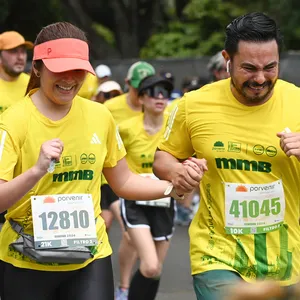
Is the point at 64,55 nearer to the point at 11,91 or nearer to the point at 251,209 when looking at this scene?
the point at 251,209

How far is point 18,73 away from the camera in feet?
28.4

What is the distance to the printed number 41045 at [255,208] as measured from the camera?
172 inches

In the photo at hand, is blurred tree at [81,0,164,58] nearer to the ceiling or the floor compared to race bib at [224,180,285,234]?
nearer to the floor

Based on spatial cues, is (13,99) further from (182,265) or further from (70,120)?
(70,120)

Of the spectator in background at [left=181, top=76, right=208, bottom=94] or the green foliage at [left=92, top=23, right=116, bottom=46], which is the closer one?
the spectator in background at [left=181, top=76, right=208, bottom=94]

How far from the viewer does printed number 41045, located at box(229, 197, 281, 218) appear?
4359mm

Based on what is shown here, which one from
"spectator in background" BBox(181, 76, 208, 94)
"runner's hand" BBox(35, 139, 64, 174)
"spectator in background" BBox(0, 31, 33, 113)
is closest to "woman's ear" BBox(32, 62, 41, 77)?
"runner's hand" BBox(35, 139, 64, 174)

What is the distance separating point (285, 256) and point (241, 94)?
0.83 metres

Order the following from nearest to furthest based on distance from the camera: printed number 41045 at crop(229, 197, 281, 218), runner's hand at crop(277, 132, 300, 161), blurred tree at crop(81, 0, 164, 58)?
runner's hand at crop(277, 132, 300, 161), printed number 41045 at crop(229, 197, 281, 218), blurred tree at crop(81, 0, 164, 58)

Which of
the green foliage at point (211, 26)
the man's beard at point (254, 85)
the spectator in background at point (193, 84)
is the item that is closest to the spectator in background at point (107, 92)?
the spectator in background at point (193, 84)

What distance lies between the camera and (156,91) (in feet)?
25.9

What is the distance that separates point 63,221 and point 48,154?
574 millimetres

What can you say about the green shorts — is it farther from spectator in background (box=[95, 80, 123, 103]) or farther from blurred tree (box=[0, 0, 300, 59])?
blurred tree (box=[0, 0, 300, 59])

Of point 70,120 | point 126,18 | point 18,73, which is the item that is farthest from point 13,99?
point 126,18
